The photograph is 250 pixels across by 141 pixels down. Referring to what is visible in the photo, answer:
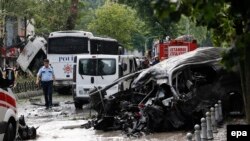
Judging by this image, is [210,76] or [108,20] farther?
[108,20]

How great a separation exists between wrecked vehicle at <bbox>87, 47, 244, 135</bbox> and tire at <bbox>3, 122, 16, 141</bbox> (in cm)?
298

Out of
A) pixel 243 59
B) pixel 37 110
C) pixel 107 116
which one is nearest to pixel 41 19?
pixel 37 110

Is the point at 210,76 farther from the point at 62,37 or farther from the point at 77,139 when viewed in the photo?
the point at 62,37

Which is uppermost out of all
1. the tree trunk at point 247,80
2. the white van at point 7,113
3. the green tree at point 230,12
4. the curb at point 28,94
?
the green tree at point 230,12

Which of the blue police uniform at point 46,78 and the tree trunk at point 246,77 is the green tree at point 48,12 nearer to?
the blue police uniform at point 46,78

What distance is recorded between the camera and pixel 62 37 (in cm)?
2769

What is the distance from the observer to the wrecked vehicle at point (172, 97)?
11820 mm

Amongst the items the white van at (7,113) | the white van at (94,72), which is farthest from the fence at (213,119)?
the white van at (94,72)

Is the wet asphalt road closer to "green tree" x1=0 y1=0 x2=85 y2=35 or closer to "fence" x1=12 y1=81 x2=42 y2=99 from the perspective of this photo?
"fence" x1=12 y1=81 x2=42 y2=99

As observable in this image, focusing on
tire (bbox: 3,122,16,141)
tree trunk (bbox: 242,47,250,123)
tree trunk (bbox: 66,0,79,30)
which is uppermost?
tree trunk (bbox: 66,0,79,30)

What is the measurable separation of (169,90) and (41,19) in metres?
27.9

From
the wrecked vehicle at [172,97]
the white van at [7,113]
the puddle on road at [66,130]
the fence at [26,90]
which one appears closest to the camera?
the white van at [7,113]

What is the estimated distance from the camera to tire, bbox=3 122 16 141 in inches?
369

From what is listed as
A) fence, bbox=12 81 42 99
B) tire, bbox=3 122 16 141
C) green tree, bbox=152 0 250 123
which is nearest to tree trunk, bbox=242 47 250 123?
green tree, bbox=152 0 250 123
